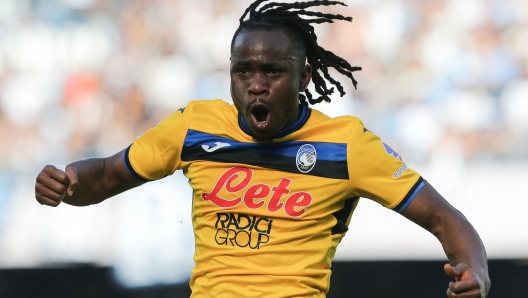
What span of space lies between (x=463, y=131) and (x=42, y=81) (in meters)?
3.04

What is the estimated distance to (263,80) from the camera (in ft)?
10.3

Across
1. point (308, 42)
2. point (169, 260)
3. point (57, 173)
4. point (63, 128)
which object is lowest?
point (169, 260)

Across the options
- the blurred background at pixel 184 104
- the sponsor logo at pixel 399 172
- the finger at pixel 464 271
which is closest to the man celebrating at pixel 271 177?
the sponsor logo at pixel 399 172

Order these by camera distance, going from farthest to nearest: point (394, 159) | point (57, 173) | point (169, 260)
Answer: point (169, 260) < point (394, 159) < point (57, 173)

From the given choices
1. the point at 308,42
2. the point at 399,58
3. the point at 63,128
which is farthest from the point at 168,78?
the point at 308,42

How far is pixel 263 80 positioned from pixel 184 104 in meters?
3.05

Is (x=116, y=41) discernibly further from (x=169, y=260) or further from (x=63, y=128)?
(x=169, y=260)

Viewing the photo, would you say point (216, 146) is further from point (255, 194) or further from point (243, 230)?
point (243, 230)

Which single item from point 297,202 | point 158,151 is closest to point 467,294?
point 297,202

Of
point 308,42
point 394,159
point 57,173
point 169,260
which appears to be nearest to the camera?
point 57,173

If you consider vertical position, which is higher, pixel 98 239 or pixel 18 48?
pixel 18 48

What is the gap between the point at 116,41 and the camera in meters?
6.22

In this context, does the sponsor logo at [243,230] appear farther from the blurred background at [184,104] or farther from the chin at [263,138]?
the blurred background at [184,104]

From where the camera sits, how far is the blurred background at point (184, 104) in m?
5.88
